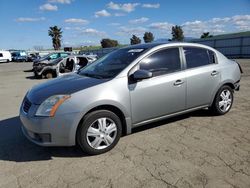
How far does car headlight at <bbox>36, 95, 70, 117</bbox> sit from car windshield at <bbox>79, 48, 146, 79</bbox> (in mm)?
832

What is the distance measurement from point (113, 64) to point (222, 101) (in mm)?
2551

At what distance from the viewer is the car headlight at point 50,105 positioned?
338 cm

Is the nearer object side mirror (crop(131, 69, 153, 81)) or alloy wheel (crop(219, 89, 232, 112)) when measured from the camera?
side mirror (crop(131, 69, 153, 81))

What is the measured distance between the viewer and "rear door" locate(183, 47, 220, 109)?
4597 millimetres

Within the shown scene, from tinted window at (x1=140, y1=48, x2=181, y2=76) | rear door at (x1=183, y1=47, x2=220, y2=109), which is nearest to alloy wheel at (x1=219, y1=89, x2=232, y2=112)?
rear door at (x1=183, y1=47, x2=220, y2=109)

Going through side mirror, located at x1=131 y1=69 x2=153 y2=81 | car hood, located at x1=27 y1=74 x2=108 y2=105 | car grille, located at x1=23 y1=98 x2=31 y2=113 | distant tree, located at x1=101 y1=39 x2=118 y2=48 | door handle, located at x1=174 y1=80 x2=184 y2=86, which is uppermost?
distant tree, located at x1=101 y1=39 x2=118 y2=48

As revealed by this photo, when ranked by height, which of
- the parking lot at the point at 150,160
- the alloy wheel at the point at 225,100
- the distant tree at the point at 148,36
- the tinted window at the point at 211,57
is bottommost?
the parking lot at the point at 150,160

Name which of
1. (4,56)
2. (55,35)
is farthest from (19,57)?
(55,35)

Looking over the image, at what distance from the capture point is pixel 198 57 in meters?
4.87

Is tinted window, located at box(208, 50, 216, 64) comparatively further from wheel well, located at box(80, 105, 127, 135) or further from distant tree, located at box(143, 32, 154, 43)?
distant tree, located at box(143, 32, 154, 43)

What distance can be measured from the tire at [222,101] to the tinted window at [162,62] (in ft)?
4.22

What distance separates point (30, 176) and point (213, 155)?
2560mm

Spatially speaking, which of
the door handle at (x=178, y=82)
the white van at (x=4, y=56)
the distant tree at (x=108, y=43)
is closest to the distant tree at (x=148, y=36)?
the distant tree at (x=108, y=43)

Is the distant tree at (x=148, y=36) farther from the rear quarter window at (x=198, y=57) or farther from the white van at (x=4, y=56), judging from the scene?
the rear quarter window at (x=198, y=57)
